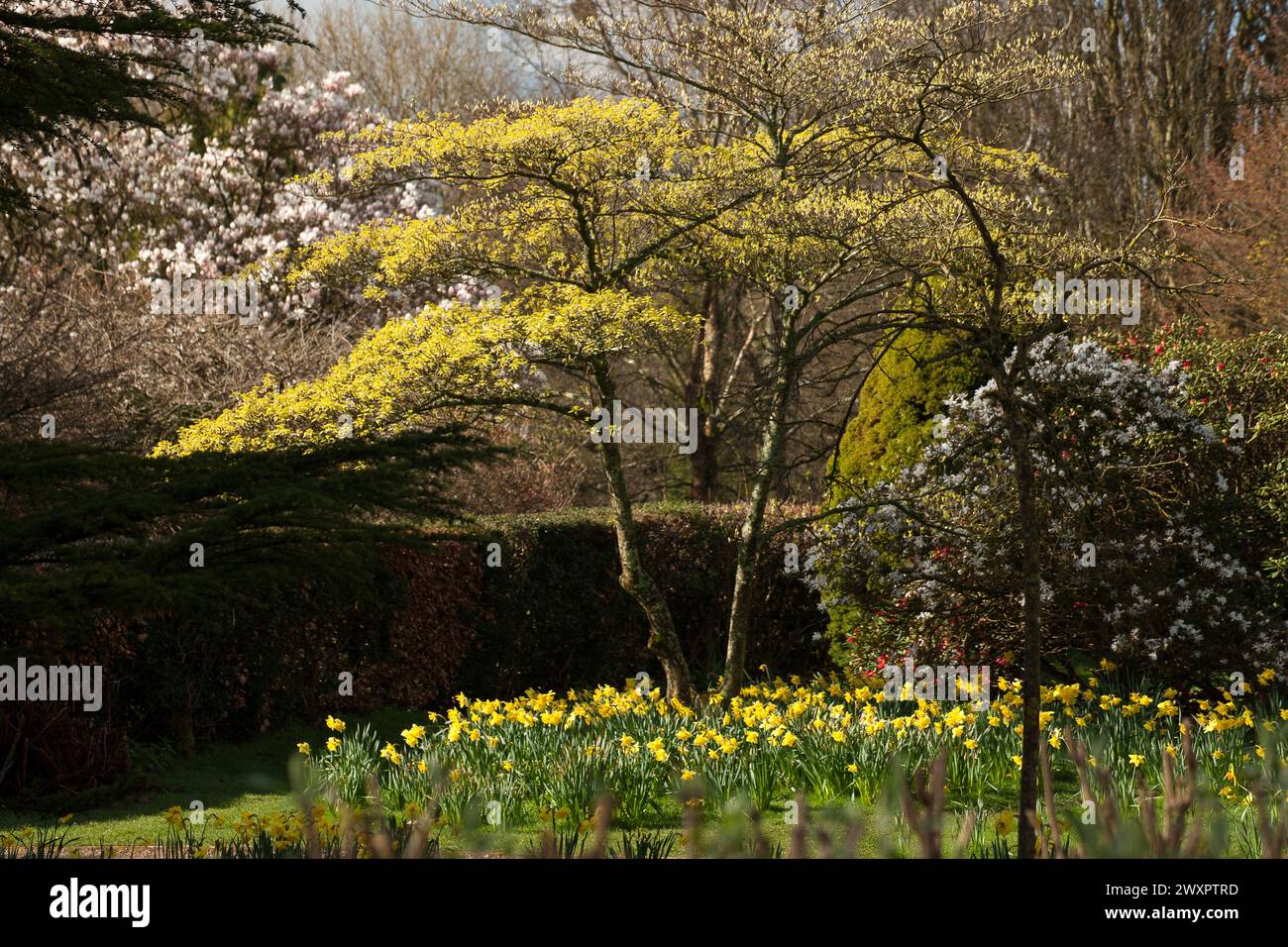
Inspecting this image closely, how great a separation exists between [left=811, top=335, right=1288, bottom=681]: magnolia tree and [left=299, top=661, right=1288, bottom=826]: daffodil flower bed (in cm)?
74

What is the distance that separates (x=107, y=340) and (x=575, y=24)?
523cm

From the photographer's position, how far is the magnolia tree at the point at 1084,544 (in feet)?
25.7

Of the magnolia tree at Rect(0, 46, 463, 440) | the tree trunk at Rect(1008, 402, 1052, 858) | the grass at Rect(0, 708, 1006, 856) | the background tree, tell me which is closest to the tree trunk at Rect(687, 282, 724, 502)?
the magnolia tree at Rect(0, 46, 463, 440)

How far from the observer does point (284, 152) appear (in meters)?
17.5

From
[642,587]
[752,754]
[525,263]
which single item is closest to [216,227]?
[525,263]

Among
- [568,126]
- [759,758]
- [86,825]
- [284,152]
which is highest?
[284,152]

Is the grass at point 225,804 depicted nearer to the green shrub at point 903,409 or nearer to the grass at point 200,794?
the grass at point 200,794

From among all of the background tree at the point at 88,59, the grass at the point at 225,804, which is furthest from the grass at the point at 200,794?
the background tree at the point at 88,59

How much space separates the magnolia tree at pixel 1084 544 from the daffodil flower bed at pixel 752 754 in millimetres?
736

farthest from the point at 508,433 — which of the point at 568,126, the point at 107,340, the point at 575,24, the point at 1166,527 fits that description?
the point at 1166,527

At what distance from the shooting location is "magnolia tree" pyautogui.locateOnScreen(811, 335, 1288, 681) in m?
7.83

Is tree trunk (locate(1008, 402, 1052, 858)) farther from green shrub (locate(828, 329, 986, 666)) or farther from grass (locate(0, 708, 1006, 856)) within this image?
green shrub (locate(828, 329, 986, 666))

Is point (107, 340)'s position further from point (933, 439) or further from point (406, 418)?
point (933, 439)

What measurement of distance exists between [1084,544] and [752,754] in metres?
3.01
